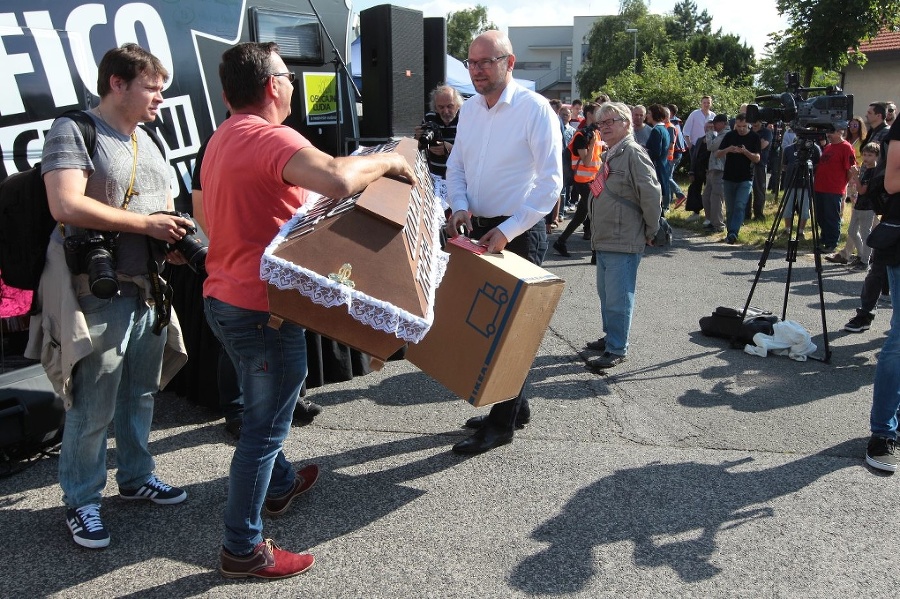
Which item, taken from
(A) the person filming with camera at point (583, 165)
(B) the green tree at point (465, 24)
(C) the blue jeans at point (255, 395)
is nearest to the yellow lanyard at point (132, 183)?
(C) the blue jeans at point (255, 395)

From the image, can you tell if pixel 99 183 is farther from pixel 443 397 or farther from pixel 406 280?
pixel 443 397

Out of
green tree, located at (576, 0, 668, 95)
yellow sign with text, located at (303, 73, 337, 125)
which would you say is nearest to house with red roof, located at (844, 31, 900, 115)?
yellow sign with text, located at (303, 73, 337, 125)

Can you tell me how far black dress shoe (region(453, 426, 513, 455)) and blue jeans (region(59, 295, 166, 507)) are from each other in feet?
5.18

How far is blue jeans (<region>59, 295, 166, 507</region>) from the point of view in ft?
9.30

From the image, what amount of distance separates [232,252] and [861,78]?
34.3 m

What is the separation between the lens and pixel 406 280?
231cm

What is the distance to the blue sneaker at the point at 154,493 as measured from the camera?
324 cm

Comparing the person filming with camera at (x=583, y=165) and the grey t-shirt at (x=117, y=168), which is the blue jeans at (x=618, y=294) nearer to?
the grey t-shirt at (x=117, y=168)

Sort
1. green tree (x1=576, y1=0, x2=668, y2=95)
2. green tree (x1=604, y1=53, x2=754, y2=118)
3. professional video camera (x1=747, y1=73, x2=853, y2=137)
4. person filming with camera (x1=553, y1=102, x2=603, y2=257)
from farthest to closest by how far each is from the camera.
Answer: green tree (x1=576, y1=0, x2=668, y2=95) → green tree (x1=604, y1=53, x2=754, y2=118) → person filming with camera (x1=553, y1=102, x2=603, y2=257) → professional video camera (x1=747, y1=73, x2=853, y2=137)

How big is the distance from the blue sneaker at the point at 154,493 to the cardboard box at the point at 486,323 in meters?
1.29

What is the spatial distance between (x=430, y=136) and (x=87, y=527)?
13.7 feet

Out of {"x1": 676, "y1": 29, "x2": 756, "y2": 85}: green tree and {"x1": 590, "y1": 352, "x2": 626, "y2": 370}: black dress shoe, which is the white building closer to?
{"x1": 676, "y1": 29, "x2": 756, "y2": 85}: green tree

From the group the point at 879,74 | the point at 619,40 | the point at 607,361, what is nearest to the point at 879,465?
the point at 607,361

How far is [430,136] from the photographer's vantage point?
241 inches
